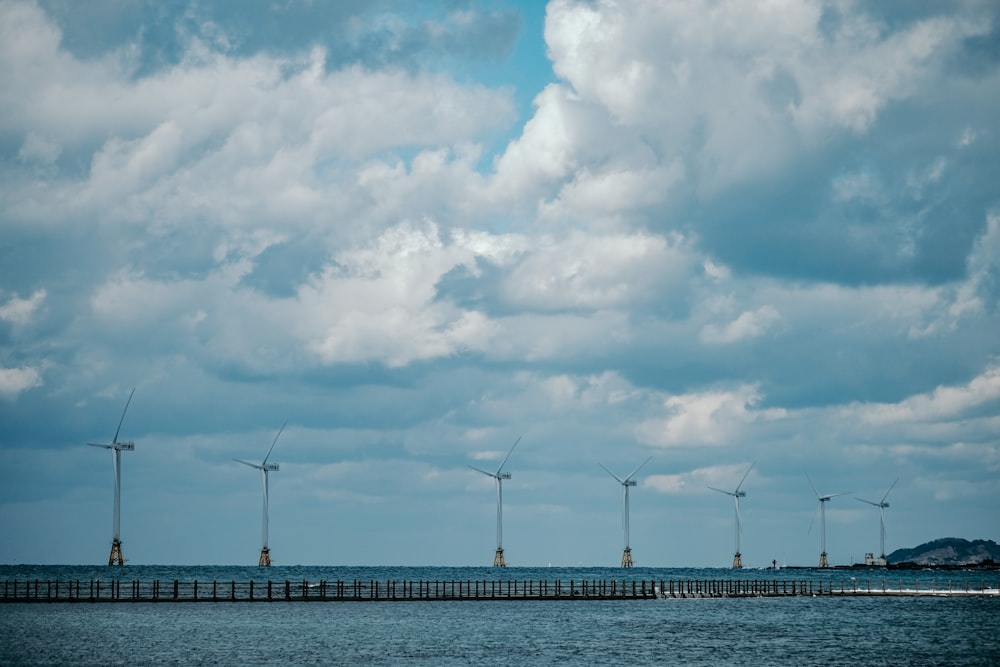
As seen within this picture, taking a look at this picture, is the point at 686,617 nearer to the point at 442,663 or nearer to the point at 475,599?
the point at 475,599

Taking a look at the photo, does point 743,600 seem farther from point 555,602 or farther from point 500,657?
point 500,657

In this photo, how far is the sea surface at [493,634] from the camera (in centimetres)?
8619

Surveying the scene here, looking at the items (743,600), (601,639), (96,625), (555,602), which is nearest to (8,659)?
(96,625)

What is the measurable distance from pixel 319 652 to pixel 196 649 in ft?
29.0

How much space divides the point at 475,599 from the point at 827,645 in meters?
58.7

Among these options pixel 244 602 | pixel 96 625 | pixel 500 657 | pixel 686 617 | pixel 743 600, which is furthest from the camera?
pixel 743 600

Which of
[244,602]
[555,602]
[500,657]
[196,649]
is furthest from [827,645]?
[244,602]

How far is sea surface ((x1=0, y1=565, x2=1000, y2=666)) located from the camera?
86188mm

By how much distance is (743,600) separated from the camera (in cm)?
16888

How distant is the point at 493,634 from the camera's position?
345 feet

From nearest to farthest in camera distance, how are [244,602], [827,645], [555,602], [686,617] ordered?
[827,645] < [686,617] < [244,602] < [555,602]

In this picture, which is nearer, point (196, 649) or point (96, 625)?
point (196, 649)

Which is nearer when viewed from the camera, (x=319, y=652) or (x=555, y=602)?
(x=319, y=652)

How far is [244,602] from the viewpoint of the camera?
143375 mm
